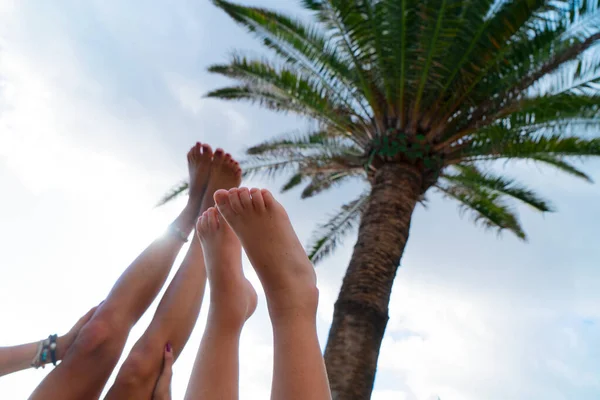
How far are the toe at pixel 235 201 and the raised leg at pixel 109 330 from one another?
1.39ft

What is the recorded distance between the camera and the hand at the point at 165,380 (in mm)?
1614

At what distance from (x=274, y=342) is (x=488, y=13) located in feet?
17.7

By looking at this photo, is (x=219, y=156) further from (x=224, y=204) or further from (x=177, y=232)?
(x=224, y=204)

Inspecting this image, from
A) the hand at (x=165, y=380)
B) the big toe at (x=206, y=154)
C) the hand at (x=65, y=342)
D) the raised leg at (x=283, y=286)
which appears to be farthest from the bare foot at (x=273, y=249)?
the big toe at (x=206, y=154)

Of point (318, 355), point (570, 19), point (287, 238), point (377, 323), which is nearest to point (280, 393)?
point (318, 355)

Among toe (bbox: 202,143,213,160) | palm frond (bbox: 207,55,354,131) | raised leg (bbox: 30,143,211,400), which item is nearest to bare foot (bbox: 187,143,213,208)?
toe (bbox: 202,143,213,160)

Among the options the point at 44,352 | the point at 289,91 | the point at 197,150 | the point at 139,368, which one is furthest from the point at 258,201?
the point at 289,91

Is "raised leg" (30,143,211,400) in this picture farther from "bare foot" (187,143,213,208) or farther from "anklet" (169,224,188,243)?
"bare foot" (187,143,213,208)

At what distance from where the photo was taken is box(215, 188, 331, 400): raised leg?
119cm

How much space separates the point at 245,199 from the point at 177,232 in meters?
0.59

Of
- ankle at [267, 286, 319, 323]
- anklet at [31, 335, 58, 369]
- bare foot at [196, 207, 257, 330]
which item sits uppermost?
bare foot at [196, 207, 257, 330]

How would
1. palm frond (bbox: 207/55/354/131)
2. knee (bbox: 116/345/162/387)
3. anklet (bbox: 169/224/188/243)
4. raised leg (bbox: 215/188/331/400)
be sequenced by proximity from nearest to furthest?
raised leg (bbox: 215/188/331/400) < knee (bbox: 116/345/162/387) < anklet (bbox: 169/224/188/243) < palm frond (bbox: 207/55/354/131)

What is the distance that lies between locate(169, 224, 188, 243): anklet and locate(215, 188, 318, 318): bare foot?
1.54 ft

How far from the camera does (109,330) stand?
65.5 inches
